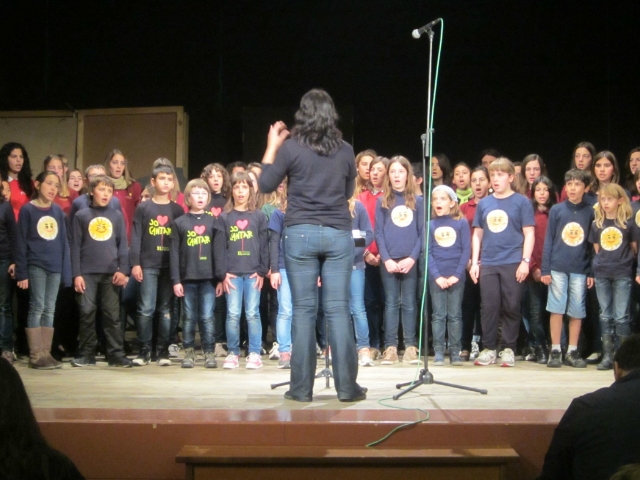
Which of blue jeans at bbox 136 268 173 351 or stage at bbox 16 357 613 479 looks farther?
blue jeans at bbox 136 268 173 351

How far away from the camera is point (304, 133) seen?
11.2ft

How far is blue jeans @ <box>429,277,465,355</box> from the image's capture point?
506 cm

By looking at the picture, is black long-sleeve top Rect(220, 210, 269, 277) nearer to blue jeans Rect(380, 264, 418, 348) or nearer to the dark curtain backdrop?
blue jeans Rect(380, 264, 418, 348)

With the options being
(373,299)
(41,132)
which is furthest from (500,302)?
(41,132)

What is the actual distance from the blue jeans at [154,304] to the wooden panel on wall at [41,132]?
138 inches

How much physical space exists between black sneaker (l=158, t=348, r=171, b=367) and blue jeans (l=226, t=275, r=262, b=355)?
425 millimetres

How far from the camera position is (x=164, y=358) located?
499 centimetres

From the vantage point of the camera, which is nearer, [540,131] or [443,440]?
[443,440]

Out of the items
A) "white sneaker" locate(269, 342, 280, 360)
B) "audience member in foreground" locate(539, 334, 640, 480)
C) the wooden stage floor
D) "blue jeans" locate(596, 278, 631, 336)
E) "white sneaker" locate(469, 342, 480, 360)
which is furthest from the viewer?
"white sneaker" locate(469, 342, 480, 360)

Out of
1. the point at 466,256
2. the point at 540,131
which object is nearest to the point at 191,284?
the point at 466,256

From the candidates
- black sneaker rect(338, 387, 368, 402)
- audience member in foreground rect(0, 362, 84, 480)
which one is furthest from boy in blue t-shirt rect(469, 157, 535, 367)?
audience member in foreground rect(0, 362, 84, 480)

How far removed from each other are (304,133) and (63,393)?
1.80m

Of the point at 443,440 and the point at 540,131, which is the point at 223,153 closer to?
the point at 540,131

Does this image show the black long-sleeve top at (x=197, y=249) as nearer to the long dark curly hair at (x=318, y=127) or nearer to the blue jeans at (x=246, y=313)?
the blue jeans at (x=246, y=313)
